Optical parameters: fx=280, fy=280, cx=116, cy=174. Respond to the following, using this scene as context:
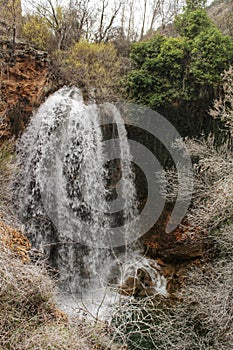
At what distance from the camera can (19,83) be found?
23.9 feet

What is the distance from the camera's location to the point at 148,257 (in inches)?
309

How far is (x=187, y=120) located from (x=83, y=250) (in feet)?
15.8

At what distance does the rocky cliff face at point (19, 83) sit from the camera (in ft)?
23.0

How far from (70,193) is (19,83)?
3.17 m

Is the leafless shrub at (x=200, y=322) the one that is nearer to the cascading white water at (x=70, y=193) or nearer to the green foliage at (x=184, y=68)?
the cascading white water at (x=70, y=193)

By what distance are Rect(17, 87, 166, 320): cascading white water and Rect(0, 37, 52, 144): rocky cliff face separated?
334 mm

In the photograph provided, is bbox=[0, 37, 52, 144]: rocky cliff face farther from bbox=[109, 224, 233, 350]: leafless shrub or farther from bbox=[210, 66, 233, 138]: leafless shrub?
bbox=[109, 224, 233, 350]: leafless shrub

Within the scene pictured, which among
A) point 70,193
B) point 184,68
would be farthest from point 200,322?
point 184,68

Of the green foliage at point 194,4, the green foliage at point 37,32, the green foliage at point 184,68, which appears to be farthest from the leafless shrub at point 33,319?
the green foliage at point 194,4

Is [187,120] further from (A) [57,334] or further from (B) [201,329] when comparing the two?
(A) [57,334]

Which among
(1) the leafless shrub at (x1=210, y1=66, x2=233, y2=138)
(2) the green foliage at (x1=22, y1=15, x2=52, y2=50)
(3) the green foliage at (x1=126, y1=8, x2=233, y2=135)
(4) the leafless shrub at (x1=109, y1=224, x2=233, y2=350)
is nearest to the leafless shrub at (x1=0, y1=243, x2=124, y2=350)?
(4) the leafless shrub at (x1=109, y1=224, x2=233, y2=350)

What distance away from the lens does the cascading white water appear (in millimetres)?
6613

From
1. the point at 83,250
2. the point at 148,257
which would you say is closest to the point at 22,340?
the point at 83,250

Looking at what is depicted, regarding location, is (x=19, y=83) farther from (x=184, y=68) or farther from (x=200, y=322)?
(x=200, y=322)
